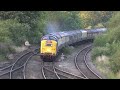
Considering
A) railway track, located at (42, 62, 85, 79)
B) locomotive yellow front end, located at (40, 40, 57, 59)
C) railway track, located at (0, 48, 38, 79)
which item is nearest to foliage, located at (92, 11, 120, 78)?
railway track, located at (42, 62, 85, 79)

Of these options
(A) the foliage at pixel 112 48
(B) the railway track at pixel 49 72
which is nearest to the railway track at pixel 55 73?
(B) the railway track at pixel 49 72

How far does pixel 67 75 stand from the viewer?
2086cm

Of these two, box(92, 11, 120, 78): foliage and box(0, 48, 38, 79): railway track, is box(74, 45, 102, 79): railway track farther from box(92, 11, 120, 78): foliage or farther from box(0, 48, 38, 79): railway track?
box(0, 48, 38, 79): railway track

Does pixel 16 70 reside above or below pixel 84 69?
above

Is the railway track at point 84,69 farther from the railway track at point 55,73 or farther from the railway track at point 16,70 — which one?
the railway track at point 16,70

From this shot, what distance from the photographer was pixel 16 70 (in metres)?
21.6

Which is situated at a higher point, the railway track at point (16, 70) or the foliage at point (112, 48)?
the foliage at point (112, 48)

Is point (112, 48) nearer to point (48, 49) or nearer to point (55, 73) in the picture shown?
point (48, 49)

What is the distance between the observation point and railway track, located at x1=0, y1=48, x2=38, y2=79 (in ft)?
64.4

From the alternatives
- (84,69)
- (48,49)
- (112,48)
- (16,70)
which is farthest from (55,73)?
(112,48)

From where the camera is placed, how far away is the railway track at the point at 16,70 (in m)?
19.6
